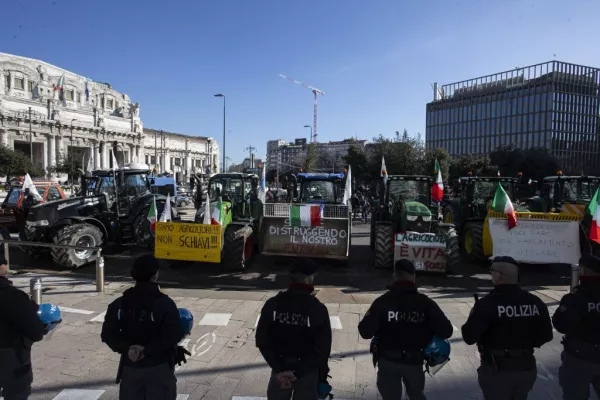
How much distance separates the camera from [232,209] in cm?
1138

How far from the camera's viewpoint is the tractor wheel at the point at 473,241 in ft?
33.7

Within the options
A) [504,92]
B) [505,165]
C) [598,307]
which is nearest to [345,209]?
[598,307]

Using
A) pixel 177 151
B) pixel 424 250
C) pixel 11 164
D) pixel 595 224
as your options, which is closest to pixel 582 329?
pixel 424 250

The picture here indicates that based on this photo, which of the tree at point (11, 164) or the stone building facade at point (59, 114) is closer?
the tree at point (11, 164)

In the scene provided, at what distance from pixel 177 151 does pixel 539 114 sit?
84.2m

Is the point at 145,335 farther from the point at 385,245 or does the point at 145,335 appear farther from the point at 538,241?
the point at 538,241

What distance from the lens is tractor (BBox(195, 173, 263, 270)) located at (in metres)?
9.49

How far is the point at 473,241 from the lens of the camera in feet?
34.6

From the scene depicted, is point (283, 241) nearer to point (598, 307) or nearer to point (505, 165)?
point (598, 307)

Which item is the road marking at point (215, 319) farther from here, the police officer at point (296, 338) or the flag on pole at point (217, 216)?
the police officer at point (296, 338)

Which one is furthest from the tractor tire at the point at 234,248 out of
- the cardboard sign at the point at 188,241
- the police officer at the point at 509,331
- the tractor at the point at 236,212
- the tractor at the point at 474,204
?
the police officer at the point at 509,331

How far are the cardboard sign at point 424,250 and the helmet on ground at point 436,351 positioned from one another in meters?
5.81

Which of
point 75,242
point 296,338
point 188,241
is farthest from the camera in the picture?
point 75,242

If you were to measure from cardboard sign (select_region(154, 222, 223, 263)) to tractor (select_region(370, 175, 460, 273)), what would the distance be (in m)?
3.92
